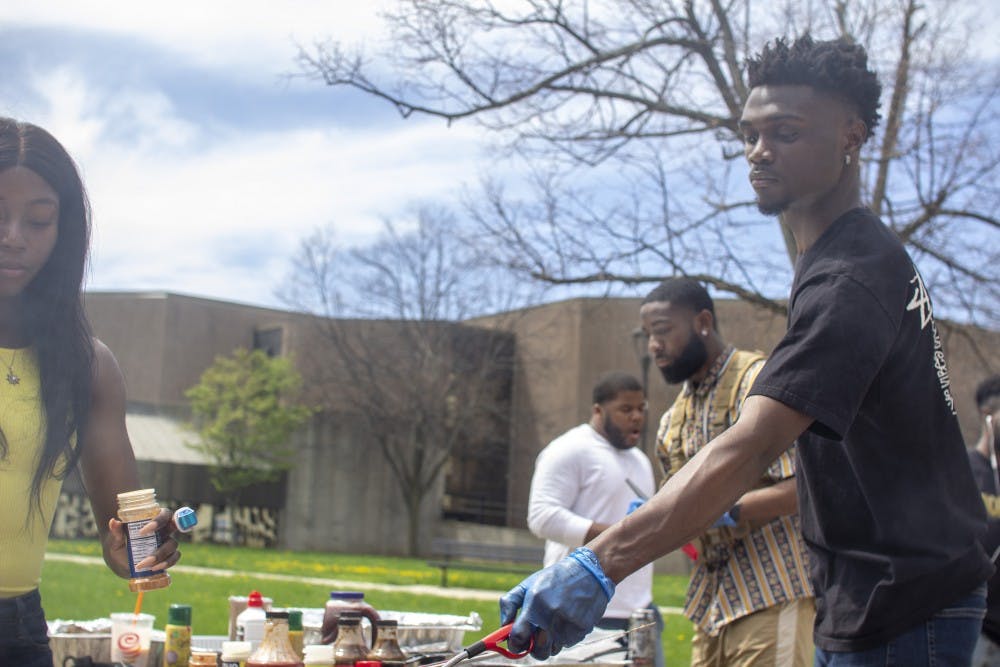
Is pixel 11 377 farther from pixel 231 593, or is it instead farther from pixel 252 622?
pixel 231 593

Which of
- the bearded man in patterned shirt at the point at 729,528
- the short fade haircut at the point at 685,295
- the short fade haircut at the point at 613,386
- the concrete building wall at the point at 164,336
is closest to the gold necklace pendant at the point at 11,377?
the bearded man in patterned shirt at the point at 729,528

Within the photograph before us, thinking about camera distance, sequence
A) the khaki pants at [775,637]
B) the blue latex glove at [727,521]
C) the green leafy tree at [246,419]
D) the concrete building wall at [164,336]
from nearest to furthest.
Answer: the blue latex glove at [727,521]
the khaki pants at [775,637]
the green leafy tree at [246,419]
the concrete building wall at [164,336]

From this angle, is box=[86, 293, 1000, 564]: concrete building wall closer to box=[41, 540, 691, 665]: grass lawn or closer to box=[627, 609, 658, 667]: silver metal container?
box=[41, 540, 691, 665]: grass lawn

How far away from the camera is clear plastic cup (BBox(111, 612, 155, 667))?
3.53 metres

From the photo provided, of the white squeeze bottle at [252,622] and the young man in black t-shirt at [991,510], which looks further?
the young man in black t-shirt at [991,510]

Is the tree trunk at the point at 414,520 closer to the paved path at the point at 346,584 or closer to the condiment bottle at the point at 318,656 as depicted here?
the paved path at the point at 346,584

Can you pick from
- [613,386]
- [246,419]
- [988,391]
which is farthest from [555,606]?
[246,419]

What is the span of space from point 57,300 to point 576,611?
1376 mm

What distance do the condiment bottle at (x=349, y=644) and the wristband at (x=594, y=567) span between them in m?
1.49

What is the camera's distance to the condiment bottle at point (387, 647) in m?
3.28

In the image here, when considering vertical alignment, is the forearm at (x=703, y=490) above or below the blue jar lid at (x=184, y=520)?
above

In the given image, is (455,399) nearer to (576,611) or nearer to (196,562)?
(196,562)

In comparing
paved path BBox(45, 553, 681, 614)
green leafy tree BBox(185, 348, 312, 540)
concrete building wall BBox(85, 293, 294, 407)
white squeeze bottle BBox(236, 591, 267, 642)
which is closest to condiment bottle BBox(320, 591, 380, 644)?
white squeeze bottle BBox(236, 591, 267, 642)

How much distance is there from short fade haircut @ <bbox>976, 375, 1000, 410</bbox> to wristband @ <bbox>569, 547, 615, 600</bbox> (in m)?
4.67
